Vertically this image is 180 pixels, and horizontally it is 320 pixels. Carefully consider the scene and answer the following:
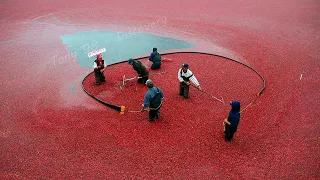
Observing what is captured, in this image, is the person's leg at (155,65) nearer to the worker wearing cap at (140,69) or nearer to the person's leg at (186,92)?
the worker wearing cap at (140,69)

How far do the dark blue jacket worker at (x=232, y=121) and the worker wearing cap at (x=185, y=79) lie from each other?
6.49 ft

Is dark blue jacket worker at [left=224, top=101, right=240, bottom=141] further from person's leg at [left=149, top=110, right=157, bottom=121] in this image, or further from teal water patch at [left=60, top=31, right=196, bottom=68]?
teal water patch at [left=60, top=31, right=196, bottom=68]

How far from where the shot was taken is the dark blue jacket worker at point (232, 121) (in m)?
6.54

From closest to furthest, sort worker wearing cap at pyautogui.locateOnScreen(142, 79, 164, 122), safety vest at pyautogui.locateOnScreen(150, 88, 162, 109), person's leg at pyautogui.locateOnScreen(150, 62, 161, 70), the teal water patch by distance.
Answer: worker wearing cap at pyautogui.locateOnScreen(142, 79, 164, 122) < safety vest at pyautogui.locateOnScreen(150, 88, 162, 109) < person's leg at pyautogui.locateOnScreen(150, 62, 161, 70) < the teal water patch

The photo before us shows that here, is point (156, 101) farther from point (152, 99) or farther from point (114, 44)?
point (114, 44)

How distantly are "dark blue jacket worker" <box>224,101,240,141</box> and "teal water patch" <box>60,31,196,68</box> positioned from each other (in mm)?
7035

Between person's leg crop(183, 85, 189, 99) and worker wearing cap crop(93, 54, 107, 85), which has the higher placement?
worker wearing cap crop(93, 54, 107, 85)

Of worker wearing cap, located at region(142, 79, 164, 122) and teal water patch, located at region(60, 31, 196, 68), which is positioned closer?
worker wearing cap, located at region(142, 79, 164, 122)

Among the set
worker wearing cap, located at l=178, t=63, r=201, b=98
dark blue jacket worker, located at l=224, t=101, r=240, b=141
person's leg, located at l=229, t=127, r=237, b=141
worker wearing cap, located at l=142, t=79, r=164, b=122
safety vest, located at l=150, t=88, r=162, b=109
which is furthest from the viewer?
worker wearing cap, located at l=178, t=63, r=201, b=98

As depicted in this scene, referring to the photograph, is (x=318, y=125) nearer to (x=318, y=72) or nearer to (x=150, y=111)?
(x=318, y=72)

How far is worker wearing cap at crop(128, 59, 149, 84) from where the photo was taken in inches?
381

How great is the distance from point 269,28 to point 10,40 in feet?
51.2

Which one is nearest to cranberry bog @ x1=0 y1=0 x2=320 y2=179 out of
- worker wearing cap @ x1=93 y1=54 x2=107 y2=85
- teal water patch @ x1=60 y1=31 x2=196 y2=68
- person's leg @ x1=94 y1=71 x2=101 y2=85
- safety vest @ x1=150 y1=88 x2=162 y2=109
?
teal water patch @ x1=60 y1=31 x2=196 y2=68

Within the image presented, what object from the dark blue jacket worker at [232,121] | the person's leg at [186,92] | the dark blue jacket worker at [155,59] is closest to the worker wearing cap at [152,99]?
the person's leg at [186,92]
